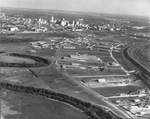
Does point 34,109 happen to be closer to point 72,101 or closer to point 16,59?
point 72,101

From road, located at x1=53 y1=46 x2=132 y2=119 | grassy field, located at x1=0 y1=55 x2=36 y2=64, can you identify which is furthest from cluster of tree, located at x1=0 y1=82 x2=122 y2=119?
grassy field, located at x1=0 y1=55 x2=36 y2=64

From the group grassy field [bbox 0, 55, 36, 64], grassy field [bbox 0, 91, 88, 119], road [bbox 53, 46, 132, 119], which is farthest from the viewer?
grassy field [bbox 0, 55, 36, 64]

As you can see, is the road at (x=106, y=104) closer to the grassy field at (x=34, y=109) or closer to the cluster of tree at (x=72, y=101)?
the cluster of tree at (x=72, y=101)

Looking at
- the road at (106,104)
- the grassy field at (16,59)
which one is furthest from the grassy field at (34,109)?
the grassy field at (16,59)

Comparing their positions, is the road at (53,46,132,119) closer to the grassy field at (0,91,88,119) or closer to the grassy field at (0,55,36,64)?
the grassy field at (0,91,88,119)

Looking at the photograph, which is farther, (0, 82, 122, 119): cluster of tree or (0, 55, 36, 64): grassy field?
(0, 55, 36, 64): grassy field

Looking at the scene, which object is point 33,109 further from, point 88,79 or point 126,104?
point 88,79

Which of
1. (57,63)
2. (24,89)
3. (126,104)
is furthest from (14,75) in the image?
(126,104)

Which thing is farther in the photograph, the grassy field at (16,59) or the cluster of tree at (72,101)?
the grassy field at (16,59)
